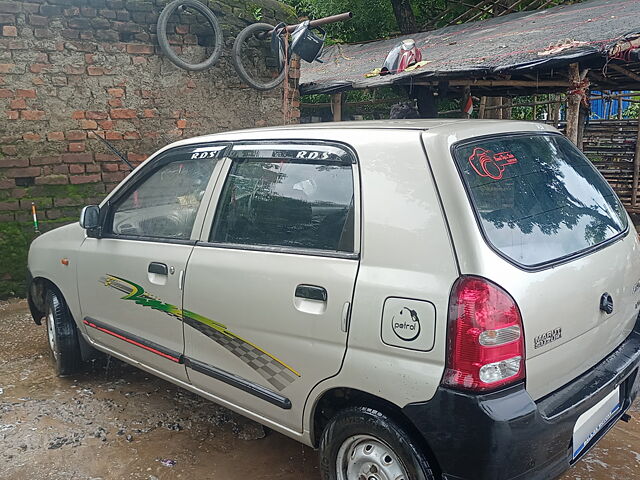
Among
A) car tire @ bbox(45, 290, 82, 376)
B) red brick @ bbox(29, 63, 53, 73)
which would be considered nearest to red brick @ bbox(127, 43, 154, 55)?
red brick @ bbox(29, 63, 53, 73)

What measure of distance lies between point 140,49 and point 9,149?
5.93ft

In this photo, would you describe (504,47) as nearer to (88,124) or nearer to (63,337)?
(88,124)

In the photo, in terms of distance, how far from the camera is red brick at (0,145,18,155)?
588cm

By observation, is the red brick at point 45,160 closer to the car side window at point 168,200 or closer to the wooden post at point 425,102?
the car side window at point 168,200

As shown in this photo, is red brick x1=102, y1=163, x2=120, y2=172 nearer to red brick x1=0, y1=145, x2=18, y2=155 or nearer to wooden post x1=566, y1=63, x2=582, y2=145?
red brick x1=0, y1=145, x2=18, y2=155

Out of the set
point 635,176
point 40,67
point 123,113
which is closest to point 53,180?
point 123,113

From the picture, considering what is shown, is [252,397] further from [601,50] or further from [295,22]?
[295,22]

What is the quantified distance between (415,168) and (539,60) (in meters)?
4.51

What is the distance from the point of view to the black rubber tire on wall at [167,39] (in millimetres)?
6383

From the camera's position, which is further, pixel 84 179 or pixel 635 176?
pixel 635 176

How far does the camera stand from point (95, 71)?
20.5ft

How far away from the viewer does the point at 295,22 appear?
7855mm

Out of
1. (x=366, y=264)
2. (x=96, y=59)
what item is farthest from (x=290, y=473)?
(x=96, y=59)

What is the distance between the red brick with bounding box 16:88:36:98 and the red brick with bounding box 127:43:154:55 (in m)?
1.14
